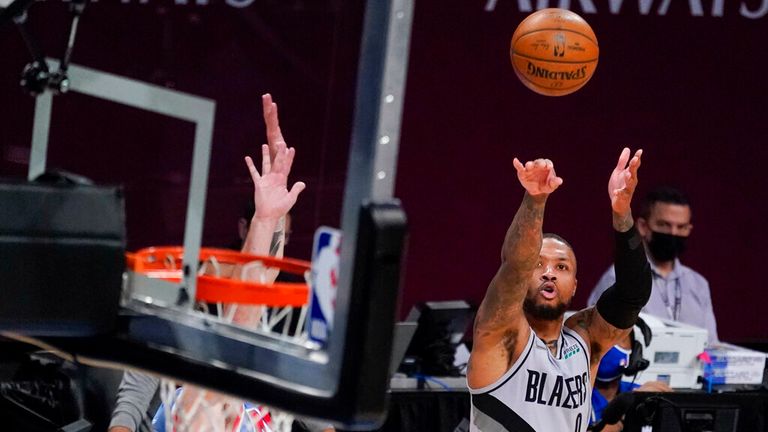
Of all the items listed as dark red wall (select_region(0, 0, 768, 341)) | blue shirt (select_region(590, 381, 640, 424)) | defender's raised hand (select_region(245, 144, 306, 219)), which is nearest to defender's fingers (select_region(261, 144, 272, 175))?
defender's raised hand (select_region(245, 144, 306, 219))

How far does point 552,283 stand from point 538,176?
0.85 m

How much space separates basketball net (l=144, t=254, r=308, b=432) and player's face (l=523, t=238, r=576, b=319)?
3.67 feet

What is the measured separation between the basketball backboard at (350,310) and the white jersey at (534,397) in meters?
2.19

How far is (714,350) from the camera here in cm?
674

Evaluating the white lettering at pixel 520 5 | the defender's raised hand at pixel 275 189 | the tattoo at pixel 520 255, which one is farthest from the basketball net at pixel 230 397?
the white lettering at pixel 520 5

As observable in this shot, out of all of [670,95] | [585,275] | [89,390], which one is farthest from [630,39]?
[89,390]

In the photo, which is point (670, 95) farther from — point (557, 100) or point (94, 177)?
point (94, 177)

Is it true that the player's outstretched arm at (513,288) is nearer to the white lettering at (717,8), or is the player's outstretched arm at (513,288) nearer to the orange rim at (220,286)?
the orange rim at (220,286)

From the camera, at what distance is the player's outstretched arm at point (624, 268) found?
499 centimetres

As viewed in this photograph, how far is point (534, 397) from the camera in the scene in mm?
4762

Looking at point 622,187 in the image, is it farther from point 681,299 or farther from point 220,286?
point 681,299

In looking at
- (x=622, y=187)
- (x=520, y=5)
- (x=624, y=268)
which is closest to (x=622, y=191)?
(x=622, y=187)

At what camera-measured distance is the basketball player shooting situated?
4469 millimetres

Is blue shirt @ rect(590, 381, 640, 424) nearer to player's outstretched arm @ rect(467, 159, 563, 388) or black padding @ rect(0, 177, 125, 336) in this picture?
player's outstretched arm @ rect(467, 159, 563, 388)
